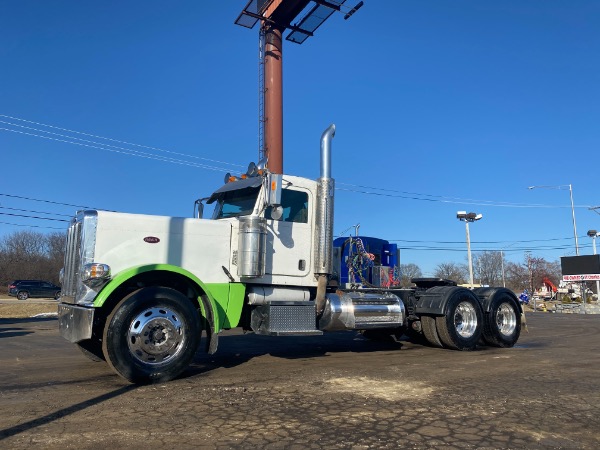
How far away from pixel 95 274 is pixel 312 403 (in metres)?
3.29

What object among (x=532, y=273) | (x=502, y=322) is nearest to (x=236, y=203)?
(x=502, y=322)

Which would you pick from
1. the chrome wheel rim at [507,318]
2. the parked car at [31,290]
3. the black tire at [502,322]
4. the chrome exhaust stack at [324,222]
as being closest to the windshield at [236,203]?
the chrome exhaust stack at [324,222]

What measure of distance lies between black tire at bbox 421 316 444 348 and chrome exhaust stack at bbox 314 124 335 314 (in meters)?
2.51

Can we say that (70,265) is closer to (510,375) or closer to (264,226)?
(264,226)

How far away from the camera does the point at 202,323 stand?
23.2ft

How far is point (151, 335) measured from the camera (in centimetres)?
637

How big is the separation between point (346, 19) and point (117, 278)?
22981 mm

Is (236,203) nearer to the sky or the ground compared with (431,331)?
nearer to the sky

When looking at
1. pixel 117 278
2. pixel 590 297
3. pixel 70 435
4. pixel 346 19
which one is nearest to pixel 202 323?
pixel 117 278

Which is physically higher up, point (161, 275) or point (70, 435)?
point (161, 275)

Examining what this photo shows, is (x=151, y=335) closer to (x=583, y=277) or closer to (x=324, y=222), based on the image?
(x=324, y=222)

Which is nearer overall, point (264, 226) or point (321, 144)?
point (264, 226)

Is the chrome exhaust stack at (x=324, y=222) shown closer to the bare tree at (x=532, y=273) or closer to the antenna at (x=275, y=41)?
the antenna at (x=275, y=41)

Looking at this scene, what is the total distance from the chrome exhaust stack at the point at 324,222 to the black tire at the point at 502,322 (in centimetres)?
406
